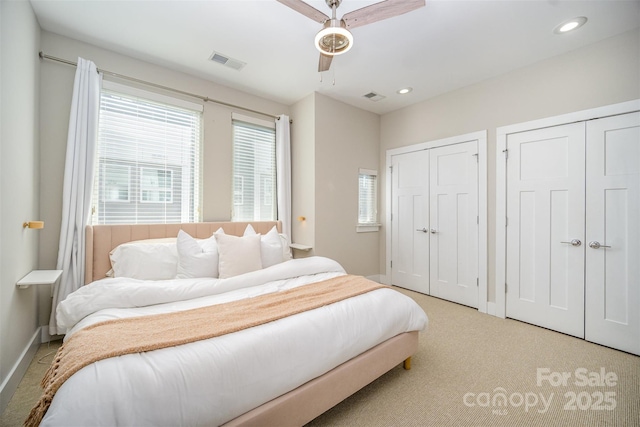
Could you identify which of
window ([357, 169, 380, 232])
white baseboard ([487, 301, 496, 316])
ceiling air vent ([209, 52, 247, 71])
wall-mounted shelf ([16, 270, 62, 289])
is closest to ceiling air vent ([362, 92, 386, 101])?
window ([357, 169, 380, 232])

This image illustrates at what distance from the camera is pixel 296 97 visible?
3.95 m

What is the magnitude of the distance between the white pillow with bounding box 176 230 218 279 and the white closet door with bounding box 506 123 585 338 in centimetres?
337

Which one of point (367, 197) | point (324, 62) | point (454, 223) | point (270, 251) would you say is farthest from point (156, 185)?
point (454, 223)

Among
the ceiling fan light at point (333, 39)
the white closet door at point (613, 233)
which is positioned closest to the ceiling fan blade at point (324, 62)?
the ceiling fan light at point (333, 39)

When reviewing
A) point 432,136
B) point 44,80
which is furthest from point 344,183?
point 44,80

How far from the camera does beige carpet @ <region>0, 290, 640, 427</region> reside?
1626mm

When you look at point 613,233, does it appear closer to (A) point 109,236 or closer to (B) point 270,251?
(B) point 270,251

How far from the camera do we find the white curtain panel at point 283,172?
3936 mm

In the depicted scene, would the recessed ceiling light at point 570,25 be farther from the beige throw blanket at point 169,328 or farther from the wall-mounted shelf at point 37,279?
the wall-mounted shelf at point 37,279

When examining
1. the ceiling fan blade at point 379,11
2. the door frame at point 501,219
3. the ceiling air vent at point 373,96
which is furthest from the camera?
the ceiling air vent at point 373,96

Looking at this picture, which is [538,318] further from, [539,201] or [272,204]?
[272,204]

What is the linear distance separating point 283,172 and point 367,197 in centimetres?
157

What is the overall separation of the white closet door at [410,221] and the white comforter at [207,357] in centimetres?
212

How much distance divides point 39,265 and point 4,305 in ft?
3.22
